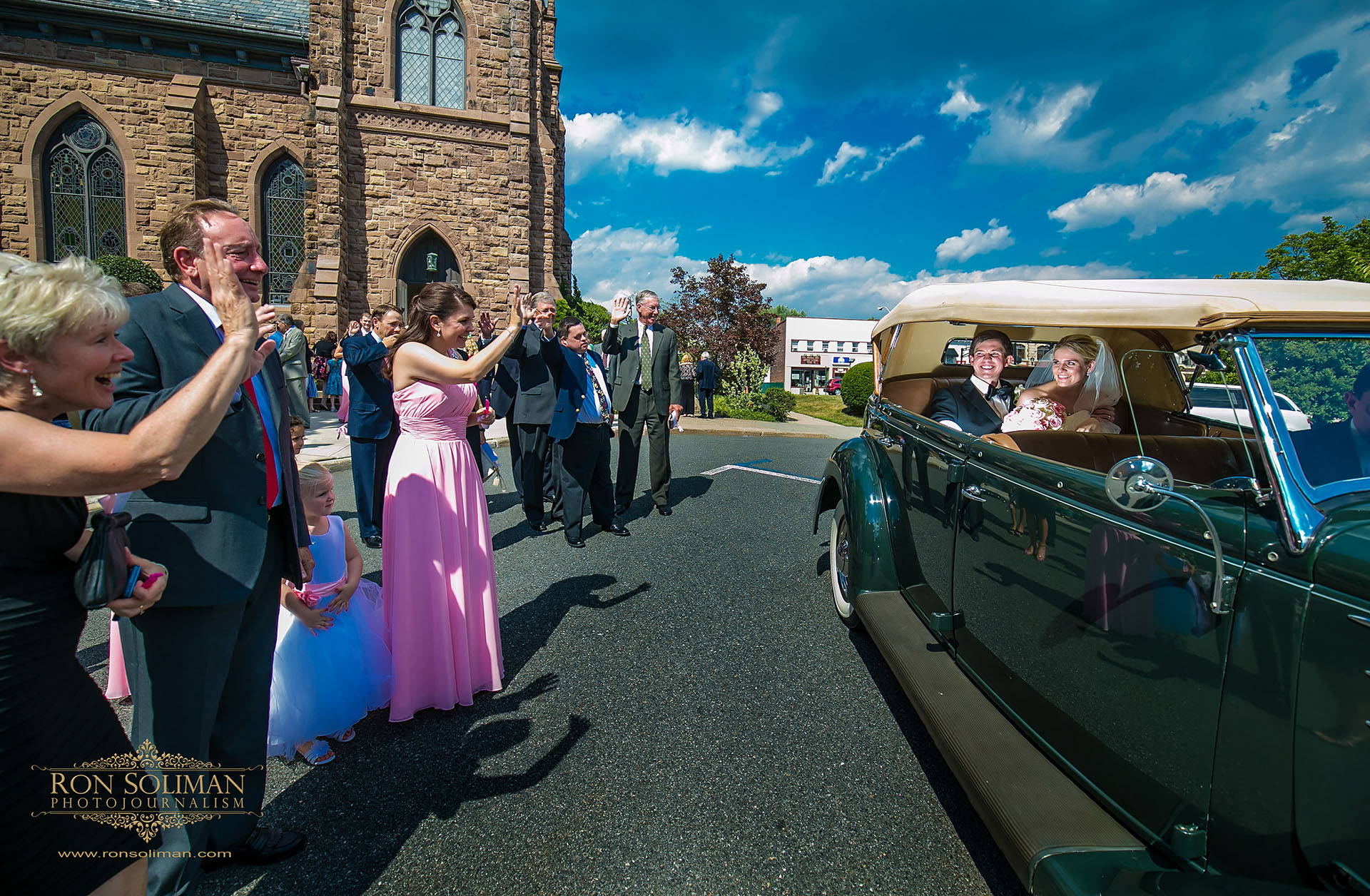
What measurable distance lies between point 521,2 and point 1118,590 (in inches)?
827

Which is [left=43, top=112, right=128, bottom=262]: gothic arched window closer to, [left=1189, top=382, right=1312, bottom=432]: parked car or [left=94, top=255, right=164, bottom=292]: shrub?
[left=94, top=255, right=164, bottom=292]: shrub

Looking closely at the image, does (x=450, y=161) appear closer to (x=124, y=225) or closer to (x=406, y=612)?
(x=124, y=225)

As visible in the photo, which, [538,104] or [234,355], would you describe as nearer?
[234,355]

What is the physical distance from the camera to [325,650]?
275cm

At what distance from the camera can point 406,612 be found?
9.40 feet

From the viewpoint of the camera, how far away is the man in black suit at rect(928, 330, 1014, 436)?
3.49m

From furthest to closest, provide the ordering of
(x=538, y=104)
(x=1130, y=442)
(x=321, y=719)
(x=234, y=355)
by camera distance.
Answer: (x=538, y=104), (x=321, y=719), (x=1130, y=442), (x=234, y=355)

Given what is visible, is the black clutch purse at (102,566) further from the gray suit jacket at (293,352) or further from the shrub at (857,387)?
the shrub at (857,387)

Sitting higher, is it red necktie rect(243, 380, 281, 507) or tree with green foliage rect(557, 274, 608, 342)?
tree with green foliage rect(557, 274, 608, 342)

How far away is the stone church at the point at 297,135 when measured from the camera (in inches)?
657

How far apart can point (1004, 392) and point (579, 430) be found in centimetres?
348

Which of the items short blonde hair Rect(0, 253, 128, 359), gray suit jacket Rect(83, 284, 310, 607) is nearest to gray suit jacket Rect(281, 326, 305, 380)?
gray suit jacket Rect(83, 284, 310, 607)

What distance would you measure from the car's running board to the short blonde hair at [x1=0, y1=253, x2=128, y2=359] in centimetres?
237

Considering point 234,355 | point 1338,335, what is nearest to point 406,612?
point 234,355
